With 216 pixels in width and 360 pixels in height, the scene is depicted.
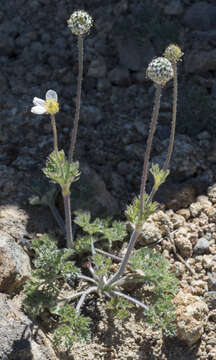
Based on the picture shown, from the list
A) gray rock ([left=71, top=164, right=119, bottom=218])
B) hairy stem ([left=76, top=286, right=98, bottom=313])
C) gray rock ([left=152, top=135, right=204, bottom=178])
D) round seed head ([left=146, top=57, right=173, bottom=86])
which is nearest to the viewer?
round seed head ([left=146, top=57, right=173, bottom=86])

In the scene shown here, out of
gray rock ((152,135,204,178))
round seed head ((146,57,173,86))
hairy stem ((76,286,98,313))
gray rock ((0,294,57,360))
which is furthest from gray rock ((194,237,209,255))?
round seed head ((146,57,173,86))

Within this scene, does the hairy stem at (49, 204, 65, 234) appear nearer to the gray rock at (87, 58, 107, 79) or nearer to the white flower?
the white flower

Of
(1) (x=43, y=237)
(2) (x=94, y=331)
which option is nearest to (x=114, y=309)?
(2) (x=94, y=331)

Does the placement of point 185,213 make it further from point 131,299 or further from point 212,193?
point 131,299

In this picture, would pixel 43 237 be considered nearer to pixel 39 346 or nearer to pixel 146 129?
pixel 39 346

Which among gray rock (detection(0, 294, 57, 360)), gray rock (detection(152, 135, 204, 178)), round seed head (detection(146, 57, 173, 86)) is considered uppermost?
gray rock (detection(152, 135, 204, 178))

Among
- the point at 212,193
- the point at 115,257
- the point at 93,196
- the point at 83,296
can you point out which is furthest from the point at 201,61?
the point at 83,296
